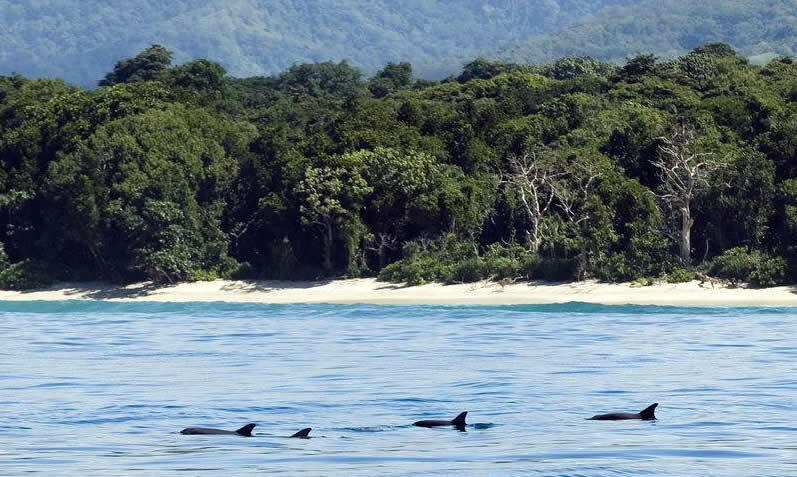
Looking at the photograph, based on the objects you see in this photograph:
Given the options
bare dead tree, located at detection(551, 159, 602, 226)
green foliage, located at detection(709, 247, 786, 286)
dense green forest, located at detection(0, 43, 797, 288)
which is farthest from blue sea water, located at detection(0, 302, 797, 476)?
bare dead tree, located at detection(551, 159, 602, 226)

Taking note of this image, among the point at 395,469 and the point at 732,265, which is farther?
the point at 732,265

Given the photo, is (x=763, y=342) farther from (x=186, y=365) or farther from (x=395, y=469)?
(x=395, y=469)

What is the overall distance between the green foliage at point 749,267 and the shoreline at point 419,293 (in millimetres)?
392

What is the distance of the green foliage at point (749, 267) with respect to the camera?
4647cm

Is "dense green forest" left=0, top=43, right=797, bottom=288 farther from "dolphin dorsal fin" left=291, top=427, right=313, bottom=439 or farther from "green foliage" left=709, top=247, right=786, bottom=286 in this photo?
"dolphin dorsal fin" left=291, top=427, right=313, bottom=439

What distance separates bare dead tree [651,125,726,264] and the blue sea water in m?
4.30

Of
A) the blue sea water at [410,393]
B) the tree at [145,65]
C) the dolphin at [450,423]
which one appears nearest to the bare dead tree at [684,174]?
the blue sea water at [410,393]

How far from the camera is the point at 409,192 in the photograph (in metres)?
53.1

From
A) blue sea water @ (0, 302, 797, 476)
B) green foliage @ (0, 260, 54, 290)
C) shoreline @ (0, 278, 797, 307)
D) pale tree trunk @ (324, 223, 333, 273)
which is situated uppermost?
pale tree trunk @ (324, 223, 333, 273)

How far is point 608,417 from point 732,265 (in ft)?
83.9

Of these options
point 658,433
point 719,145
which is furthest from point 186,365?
point 719,145

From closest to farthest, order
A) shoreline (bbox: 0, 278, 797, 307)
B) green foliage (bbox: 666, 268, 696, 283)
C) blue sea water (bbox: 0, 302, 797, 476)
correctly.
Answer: blue sea water (bbox: 0, 302, 797, 476) < shoreline (bbox: 0, 278, 797, 307) < green foliage (bbox: 666, 268, 696, 283)

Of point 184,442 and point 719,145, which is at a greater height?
point 719,145

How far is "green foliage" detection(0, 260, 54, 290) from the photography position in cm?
5669
